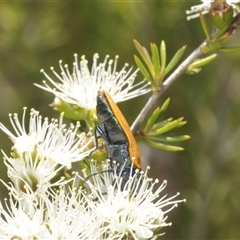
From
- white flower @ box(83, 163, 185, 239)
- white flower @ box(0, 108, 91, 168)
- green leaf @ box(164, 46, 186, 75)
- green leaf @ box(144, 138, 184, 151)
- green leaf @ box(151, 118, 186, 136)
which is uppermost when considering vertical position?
green leaf @ box(164, 46, 186, 75)

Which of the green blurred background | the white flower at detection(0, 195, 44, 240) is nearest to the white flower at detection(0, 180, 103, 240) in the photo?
the white flower at detection(0, 195, 44, 240)

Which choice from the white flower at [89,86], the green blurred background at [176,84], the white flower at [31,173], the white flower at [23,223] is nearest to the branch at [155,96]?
the white flower at [89,86]

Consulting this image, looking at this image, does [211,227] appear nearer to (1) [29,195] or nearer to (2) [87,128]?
(2) [87,128]

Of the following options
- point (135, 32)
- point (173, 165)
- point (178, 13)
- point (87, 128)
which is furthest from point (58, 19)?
point (87, 128)

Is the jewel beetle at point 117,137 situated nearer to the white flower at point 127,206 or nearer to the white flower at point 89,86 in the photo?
the white flower at point 127,206

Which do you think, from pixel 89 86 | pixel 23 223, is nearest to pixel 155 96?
pixel 89 86

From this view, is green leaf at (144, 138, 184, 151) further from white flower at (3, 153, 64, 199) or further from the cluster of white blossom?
white flower at (3, 153, 64, 199)
